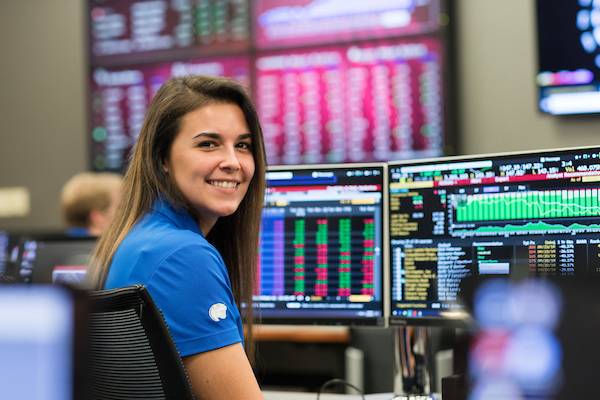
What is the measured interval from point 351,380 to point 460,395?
5.01 feet

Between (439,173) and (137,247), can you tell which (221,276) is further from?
(439,173)

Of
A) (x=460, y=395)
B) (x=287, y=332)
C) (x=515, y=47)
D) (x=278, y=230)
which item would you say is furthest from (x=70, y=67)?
(x=460, y=395)

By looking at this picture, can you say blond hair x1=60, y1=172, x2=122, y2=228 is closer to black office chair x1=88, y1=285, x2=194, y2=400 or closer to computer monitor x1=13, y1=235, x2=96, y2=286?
computer monitor x1=13, y1=235, x2=96, y2=286

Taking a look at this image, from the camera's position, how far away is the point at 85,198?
3389 millimetres

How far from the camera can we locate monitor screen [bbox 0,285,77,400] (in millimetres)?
606

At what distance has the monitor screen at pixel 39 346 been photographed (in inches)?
23.9

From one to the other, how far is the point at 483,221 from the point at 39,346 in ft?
4.39

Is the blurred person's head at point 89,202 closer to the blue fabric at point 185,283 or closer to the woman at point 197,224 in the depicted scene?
the woman at point 197,224

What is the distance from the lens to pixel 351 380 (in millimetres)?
2232

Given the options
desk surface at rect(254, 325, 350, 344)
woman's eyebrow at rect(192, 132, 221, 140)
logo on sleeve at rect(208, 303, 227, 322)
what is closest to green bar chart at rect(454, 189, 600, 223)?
woman's eyebrow at rect(192, 132, 221, 140)

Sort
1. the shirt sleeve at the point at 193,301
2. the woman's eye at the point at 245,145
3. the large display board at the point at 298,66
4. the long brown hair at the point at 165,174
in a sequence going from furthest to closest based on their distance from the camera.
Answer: the large display board at the point at 298,66 → the woman's eye at the point at 245,145 → the long brown hair at the point at 165,174 → the shirt sleeve at the point at 193,301

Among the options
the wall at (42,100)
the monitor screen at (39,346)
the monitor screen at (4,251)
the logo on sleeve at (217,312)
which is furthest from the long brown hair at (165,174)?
the wall at (42,100)

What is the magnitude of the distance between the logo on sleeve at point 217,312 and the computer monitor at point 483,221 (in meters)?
0.55

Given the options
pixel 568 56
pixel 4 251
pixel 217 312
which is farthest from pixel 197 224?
pixel 568 56
